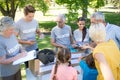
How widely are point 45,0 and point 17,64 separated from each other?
11725 millimetres

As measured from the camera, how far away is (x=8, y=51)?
3.87m

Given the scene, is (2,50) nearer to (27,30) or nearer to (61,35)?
(27,30)

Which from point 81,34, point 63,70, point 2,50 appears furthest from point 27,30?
point 63,70

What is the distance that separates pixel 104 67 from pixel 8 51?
67.3 inches

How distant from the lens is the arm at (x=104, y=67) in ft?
8.30

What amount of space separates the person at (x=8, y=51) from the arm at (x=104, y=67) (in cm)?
152

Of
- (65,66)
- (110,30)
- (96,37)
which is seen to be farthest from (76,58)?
(96,37)

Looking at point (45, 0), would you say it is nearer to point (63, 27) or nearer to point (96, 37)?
point (63, 27)

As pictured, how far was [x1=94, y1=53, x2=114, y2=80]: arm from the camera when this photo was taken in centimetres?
253

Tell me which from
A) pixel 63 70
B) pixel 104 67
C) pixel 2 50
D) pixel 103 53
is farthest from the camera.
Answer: pixel 2 50

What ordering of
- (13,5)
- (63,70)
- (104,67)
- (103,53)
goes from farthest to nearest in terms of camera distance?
(13,5) < (63,70) < (103,53) < (104,67)

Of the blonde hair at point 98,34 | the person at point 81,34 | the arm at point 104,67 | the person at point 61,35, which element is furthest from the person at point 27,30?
the arm at point 104,67

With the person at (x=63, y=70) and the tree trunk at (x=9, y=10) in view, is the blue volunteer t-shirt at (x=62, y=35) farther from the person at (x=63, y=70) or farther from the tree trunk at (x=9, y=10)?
the tree trunk at (x=9, y=10)

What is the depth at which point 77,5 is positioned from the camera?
15.0 meters
